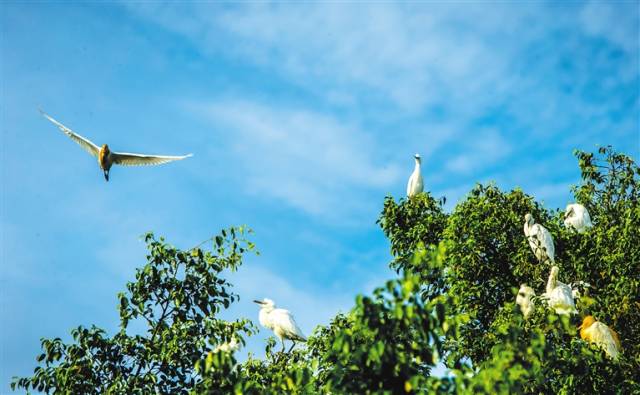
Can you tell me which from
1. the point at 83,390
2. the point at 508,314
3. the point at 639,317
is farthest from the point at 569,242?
the point at 83,390

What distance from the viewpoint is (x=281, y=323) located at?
575 inches

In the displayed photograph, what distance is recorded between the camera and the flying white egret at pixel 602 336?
480 inches

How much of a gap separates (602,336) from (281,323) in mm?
5224

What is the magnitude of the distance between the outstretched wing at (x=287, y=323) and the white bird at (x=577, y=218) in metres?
5.06

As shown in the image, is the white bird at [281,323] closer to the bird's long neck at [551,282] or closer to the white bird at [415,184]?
the bird's long neck at [551,282]

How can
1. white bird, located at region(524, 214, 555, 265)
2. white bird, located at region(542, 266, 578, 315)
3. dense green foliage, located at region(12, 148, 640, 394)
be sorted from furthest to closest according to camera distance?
1. white bird, located at region(524, 214, 555, 265)
2. white bird, located at region(542, 266, 578, 315)
3. dense green foliage, located at region(12, 148, 640, 394)

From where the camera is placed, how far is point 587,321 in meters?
13.1

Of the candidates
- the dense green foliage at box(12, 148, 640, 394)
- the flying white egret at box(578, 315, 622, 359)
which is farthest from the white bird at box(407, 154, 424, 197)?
the flying white egret at box(578, 315, 622, 359)

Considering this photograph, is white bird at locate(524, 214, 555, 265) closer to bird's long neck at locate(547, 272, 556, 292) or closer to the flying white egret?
bird's long neck at locate(547, 272, 556, 292)

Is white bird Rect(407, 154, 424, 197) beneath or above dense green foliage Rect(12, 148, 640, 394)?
above

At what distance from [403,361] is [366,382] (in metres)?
Result: 0.38

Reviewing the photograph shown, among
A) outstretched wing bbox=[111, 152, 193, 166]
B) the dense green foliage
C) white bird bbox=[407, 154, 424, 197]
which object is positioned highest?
white bird bbox=[407, 154, 424, 197]

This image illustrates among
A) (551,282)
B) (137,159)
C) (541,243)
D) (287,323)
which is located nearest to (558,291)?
(551,282)

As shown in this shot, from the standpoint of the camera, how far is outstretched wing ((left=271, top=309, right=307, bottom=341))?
562 inches
